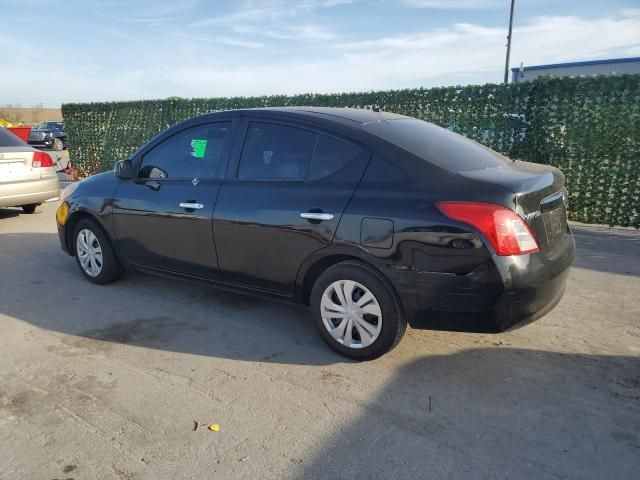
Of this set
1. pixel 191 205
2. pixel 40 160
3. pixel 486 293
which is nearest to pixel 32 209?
pixel 40 160

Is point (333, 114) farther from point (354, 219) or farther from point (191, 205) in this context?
point (191, 205)

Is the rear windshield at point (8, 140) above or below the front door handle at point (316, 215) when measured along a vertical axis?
above

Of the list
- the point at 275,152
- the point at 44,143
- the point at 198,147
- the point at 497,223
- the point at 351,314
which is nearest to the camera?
the point at 497,223

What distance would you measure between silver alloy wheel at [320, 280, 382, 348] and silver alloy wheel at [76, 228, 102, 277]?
2712mm

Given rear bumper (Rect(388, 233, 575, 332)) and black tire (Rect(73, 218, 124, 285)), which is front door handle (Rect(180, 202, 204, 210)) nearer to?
black tire (Rect(73, 218, 124, 285))

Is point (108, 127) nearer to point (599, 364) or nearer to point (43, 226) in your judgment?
point (43, 226)

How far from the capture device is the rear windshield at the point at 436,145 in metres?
3.47

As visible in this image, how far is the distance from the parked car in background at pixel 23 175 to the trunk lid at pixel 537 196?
23.6 feet

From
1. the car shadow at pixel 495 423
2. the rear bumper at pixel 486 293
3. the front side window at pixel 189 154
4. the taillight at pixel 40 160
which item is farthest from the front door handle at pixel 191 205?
the taillight at pixel 40 160

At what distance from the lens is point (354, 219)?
11.1 feet

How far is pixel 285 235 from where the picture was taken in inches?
147

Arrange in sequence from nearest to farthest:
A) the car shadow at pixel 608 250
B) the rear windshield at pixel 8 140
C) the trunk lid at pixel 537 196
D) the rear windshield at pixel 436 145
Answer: the trunk lid at pixel 537 196, the rear windshield at pixel 436 145, the car shadow at pixel 608 250, the rear windshield at pixel 8 140

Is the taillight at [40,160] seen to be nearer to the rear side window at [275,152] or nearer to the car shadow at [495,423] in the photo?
the rear side window at [275,152]

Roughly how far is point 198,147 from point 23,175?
5.13 meters
